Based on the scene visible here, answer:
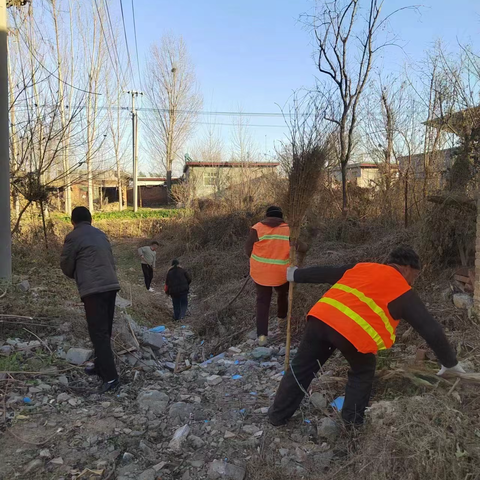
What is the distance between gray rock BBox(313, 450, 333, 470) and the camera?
8.52 feet

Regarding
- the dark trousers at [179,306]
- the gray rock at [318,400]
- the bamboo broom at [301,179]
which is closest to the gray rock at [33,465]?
the gray rock at [318,400]

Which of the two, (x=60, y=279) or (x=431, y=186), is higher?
(x=431, y=186)

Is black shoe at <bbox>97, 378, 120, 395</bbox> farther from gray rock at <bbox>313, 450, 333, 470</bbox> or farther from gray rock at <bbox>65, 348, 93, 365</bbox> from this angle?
gray rock at <bbox>313, 450, 333, 470</bbox>

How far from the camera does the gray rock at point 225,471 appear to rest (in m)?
2.59

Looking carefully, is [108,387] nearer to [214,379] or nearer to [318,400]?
[214,379]

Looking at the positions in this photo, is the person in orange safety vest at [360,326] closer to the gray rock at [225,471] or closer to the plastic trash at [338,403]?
the plastic trash at [338,403]

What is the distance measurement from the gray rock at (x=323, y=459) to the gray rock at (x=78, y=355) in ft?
8.80

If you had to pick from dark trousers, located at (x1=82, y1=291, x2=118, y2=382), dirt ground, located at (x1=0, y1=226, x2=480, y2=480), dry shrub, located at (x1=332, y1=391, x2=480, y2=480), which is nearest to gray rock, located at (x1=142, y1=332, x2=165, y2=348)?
dirt ground, located at (x1=0, y1=226, x2=480, y2=480)

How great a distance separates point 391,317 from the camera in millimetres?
2682

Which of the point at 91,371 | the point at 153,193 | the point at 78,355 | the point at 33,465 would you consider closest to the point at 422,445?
the point at 33,465

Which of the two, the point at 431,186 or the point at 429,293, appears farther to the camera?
the point at 431,186

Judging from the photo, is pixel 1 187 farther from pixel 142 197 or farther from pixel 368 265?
pixel 142 197

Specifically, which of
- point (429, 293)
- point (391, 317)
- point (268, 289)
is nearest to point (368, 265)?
point (391, 317)

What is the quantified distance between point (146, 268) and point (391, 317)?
27.4 ft
